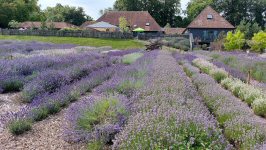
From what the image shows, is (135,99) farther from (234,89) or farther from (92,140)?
(234,89)

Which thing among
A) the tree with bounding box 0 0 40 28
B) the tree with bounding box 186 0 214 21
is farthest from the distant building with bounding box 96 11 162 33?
the tree with bounding box 186 0 214 21

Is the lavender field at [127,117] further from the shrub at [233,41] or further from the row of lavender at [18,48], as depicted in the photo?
the shrub at [233,41]

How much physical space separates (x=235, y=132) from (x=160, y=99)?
1.11m

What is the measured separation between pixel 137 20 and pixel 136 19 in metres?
0.31

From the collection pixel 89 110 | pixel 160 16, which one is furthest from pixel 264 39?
pixel 160 16

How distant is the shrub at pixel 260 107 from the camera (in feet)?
21.8

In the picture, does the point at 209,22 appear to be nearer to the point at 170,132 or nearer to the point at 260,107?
the point at 260,107

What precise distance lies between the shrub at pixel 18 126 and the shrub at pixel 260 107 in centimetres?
425

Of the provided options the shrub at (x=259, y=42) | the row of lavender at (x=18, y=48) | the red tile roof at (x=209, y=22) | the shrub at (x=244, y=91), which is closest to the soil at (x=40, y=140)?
the shrub at (x=244, y=91)

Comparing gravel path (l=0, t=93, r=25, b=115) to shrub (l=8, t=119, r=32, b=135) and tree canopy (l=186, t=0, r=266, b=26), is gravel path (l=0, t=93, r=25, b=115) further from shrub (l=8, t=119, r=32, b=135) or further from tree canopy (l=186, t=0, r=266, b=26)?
tree canopy (l=186, t=0, r=266, b=26)

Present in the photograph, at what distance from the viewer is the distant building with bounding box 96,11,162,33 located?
47.3 m

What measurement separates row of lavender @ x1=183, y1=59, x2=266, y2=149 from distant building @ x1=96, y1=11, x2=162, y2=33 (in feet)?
131

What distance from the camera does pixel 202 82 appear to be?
8656 mm

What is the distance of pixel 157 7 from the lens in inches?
2495
